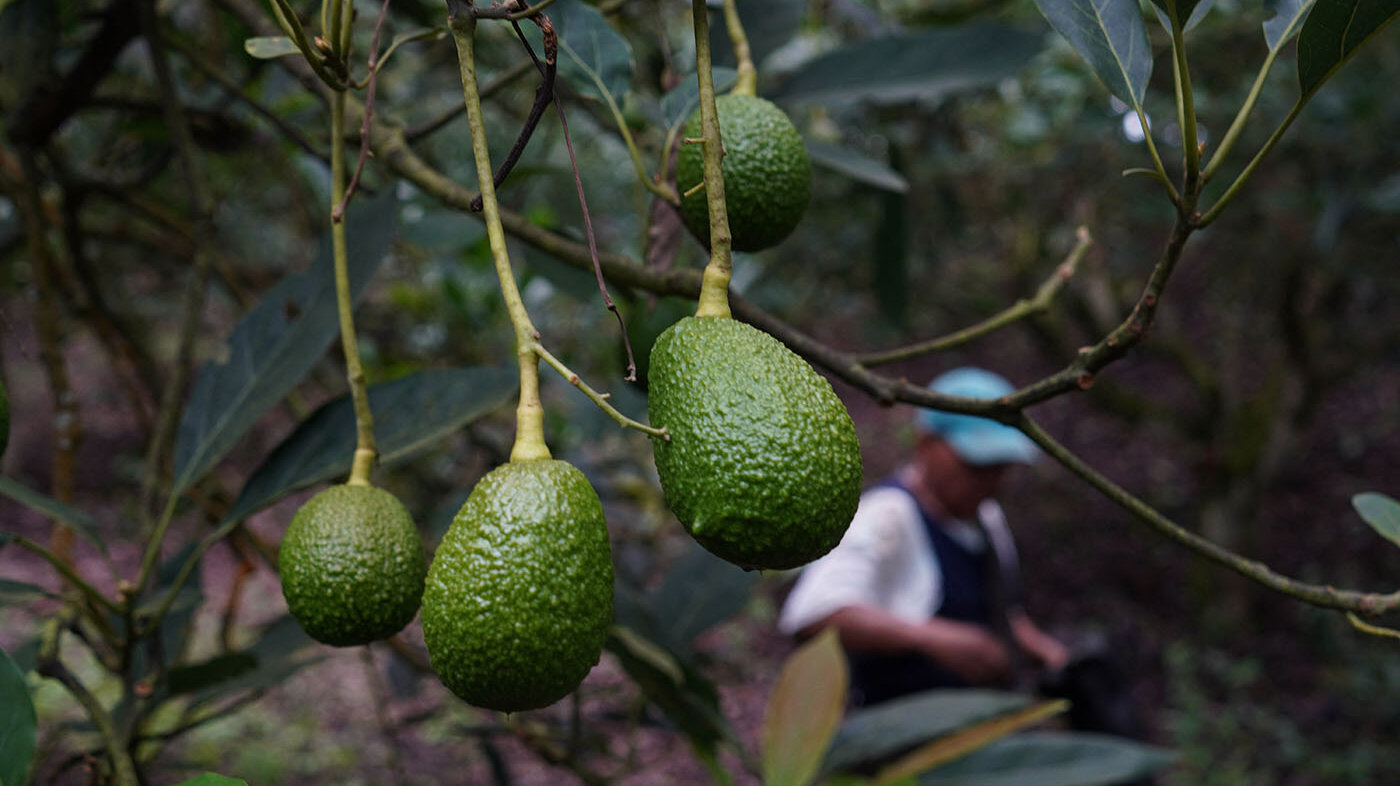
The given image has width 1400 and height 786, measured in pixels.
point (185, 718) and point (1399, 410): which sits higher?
point (185, 718)

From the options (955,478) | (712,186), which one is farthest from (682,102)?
(955,478)

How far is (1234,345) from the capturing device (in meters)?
5.24

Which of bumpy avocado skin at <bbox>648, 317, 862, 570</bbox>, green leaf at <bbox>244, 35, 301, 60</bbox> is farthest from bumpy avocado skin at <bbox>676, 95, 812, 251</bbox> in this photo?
green leaf at <bbox>244, 35, 301, 60</bbox>

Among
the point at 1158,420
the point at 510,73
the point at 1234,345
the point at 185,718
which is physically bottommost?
the point at 1158,420

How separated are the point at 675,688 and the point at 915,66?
0.84m

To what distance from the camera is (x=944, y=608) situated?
308cm

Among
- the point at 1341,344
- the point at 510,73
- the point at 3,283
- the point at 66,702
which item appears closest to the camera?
the point at 510,73

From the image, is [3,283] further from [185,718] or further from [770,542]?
[770,542]

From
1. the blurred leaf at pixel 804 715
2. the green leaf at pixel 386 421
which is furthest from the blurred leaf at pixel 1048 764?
the green leaf at pixel 386 421

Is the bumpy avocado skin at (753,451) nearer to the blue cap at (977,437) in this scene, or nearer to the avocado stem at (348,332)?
the avocado stem at (348,332)

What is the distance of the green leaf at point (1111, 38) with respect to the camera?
0.75 meters

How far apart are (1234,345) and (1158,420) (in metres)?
0.55

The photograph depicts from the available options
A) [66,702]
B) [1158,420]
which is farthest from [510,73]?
[1158,420]

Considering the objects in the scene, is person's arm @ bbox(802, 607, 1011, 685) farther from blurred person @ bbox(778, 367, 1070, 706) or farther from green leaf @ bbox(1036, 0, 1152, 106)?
green leaf @ bbox(1036, 0, 1152, 106)
